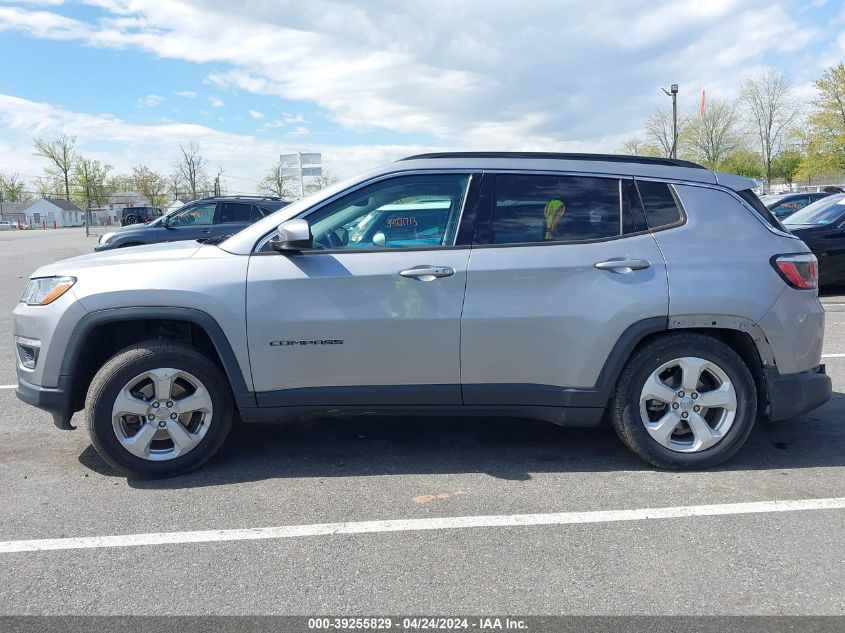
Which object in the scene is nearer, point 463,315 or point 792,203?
point 463,315

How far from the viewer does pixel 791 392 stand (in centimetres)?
403

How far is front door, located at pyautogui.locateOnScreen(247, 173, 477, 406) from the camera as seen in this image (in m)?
3.89

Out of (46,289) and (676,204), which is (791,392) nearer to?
(676,204)

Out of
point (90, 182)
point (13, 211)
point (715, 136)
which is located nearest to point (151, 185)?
point (90, 182)

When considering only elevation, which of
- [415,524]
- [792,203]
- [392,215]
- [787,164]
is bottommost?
[415,524]

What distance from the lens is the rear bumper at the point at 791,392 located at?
4.03 metres

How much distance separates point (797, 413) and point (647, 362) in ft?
3.28

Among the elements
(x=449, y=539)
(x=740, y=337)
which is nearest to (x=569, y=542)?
(x=449, y=539)

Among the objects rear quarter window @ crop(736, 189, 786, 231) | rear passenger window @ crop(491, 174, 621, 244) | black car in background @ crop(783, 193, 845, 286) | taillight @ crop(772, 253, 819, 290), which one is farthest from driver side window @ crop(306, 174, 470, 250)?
black car in background @ crop(783, 193, 845, 286)

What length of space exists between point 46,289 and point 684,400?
3.81m

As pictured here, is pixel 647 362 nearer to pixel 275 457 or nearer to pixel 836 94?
pixel 275 457

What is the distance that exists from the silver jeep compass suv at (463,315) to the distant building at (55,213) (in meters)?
99.7

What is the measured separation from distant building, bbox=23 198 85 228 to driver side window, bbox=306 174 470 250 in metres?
100

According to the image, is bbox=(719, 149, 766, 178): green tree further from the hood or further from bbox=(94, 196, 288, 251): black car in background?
the hood
